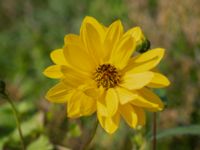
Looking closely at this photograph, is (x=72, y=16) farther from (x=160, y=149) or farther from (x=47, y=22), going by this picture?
(x=160, y=149)

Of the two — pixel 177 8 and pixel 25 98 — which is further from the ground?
pixel 177 8

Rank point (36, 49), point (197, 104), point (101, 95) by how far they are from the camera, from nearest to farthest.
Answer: point (101, 95)
point (197, 104)
point (36, 49)

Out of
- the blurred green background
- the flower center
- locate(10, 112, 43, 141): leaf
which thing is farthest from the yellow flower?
locate(10, 112, 43, 141): leaf

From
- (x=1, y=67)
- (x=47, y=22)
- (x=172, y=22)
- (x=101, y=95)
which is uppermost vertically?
(x=47, y=22)

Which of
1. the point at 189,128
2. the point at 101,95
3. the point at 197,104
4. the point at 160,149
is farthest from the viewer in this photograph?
the point at 197,104

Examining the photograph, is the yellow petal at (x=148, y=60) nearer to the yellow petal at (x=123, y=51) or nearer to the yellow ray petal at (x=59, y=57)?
the yellow petal at (x=123, y=51)

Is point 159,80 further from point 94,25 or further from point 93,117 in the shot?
point 93,117

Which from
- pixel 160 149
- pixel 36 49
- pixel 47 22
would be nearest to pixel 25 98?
pixel 36 49
